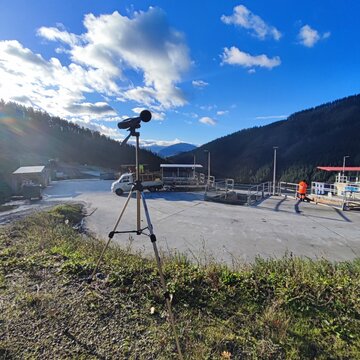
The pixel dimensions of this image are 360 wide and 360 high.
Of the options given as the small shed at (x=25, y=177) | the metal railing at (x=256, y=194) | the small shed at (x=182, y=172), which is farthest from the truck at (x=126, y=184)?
the metal railing at (x=256, y=194)

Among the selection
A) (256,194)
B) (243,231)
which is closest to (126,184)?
(256,194)

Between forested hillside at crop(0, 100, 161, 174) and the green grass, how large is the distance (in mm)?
67695

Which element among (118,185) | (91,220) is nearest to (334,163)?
(118,185)

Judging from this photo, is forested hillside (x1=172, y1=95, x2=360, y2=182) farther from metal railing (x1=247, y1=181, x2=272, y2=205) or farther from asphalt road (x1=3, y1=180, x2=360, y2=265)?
asphalt road (x1=3, y1=180, x2=360, y2=265)

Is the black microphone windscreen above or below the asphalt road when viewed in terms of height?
above

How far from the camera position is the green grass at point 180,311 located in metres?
2.01

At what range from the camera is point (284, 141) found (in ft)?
344

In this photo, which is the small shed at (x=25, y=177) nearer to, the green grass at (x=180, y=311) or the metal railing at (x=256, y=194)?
the metal railing at (x=256, y=194)

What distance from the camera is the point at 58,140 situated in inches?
3351

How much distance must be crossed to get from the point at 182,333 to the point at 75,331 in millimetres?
1049

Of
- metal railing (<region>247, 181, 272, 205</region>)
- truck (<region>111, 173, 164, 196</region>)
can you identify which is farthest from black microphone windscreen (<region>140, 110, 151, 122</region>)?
truck (<region>111, 173, 164, 196</region>)

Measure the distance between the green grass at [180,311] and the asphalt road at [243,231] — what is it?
1886 mm

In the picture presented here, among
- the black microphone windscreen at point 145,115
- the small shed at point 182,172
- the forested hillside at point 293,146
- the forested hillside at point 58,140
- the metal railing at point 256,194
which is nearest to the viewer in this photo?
the black microphone windscreen at point 145,115

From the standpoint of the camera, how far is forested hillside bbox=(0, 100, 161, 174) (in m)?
73.8
